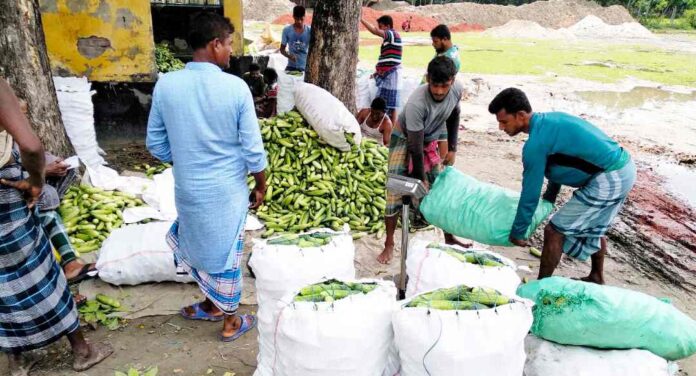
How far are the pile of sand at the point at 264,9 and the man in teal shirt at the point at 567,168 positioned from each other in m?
32.8

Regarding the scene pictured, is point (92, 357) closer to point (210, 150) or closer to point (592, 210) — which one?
point (210, 150)

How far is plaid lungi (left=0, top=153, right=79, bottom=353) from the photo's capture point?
2467 mm

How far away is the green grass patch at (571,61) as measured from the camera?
1711 cm

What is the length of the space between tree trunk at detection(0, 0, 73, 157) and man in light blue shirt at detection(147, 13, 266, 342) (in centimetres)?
249

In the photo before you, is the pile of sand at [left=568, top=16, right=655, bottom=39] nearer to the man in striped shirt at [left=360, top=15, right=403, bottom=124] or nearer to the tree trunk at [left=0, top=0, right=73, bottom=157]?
the man in striped shirt at [left=360, top=15, right=403, bottom=124]

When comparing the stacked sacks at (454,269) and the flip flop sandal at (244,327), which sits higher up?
the stacked sacks at (454,269)

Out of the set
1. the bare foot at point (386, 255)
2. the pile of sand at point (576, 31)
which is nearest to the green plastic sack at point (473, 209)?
the bare foot at point (386, 255)

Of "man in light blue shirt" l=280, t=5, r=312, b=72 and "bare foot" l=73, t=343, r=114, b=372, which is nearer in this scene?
"bare foot" l=73, t=343, r=114, b=372

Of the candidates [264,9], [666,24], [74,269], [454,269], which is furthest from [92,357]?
[666,24]

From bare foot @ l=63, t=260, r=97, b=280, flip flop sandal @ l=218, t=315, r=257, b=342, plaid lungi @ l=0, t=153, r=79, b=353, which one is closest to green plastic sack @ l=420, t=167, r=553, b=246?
flip flop sandal @ l=218, t=315, r=257, b=342

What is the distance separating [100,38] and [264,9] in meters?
29.7

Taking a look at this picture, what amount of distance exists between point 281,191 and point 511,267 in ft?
9.66

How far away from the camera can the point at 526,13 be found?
133ft

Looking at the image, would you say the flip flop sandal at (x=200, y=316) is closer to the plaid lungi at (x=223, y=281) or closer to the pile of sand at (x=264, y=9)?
the plaid lungi at (x=223, y=281)
